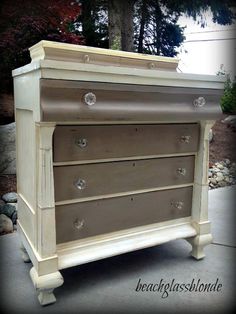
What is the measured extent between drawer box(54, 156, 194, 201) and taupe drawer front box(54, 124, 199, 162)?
0.04m

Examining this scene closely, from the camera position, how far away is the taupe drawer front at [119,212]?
117 cm

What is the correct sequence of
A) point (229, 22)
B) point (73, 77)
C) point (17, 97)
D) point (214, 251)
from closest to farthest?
point (73, 77) < point (17, 97) < point (214, 251) < point (229, 22)

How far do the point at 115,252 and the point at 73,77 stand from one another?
71 centimetres

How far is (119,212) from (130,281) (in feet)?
0.99

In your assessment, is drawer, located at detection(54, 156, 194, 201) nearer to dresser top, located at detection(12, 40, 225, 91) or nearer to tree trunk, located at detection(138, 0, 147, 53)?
dresser top, located at detection(12, 40, 225, 91)

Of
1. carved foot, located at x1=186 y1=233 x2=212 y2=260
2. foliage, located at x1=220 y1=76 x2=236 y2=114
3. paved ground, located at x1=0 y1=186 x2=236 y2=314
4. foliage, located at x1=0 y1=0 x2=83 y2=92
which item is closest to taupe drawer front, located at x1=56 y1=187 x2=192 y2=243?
carved foot, located at x1=186 y1=233 x2=212 y2=260

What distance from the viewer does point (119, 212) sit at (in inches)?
50.2

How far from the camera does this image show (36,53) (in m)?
1.20

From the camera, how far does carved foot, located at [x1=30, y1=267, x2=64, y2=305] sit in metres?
1.08

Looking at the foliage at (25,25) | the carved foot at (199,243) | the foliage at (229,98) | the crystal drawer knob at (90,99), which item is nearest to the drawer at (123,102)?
the crystal drawer knob at (90,99)

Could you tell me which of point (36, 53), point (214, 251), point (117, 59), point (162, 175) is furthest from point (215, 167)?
point (36, 53)

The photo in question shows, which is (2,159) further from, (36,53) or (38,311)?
(38,311)

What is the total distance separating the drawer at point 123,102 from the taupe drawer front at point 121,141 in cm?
5

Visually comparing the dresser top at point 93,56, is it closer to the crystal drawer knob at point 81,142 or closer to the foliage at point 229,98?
the crystal drawer knob at point 81,142
